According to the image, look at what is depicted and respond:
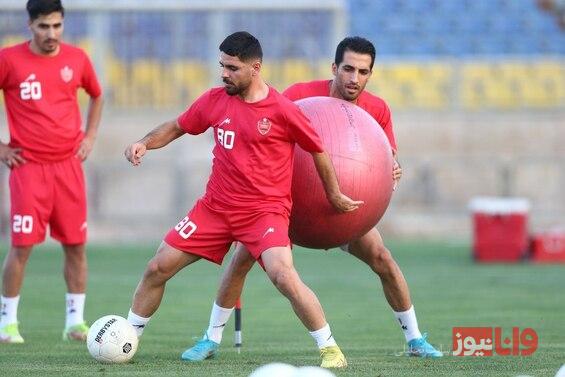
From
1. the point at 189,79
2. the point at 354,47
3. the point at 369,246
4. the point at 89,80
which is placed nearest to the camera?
the point at 354,47

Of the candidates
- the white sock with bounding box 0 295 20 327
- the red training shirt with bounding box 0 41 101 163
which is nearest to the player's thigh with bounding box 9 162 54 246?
the red training shirt with bounding box 0 41 101 163

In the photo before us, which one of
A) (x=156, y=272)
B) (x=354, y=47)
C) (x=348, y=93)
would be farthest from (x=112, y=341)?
(x=354, y=47)

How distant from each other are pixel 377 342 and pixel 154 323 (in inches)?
96.4

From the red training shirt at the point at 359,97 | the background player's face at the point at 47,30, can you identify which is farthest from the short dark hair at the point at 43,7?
the red training shirt at the point at 359,97

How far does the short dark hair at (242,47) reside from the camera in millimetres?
8227

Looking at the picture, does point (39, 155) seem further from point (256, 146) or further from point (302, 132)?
point (302, 132)

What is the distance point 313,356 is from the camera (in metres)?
9.13

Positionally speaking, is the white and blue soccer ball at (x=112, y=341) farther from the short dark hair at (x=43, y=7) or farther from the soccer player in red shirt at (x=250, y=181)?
the short dark hair at (x=43, y=7)

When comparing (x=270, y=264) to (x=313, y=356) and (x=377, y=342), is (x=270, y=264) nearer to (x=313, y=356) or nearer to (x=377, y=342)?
(x=313, y=356)

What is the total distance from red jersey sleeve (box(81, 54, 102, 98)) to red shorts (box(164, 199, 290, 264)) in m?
2.47

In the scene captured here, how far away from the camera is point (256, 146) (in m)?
8.37

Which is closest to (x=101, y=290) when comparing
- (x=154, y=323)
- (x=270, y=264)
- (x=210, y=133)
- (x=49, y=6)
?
(x=154, y=323)

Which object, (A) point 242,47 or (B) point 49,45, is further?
(B) point 49,45

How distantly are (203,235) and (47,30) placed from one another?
2.53 meters
